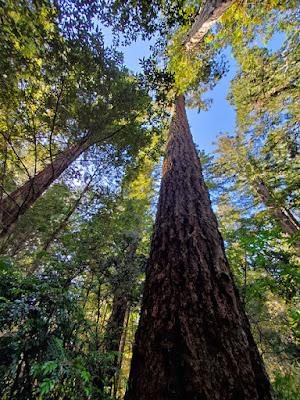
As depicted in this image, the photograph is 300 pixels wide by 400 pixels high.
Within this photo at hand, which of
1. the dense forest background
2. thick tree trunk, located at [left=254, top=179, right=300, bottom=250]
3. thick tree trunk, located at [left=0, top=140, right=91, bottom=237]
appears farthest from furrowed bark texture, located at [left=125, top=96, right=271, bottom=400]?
thick tree trunk, located at [left=254, top=179, right=300, bottom=250]

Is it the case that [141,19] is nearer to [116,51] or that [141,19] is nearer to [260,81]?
[116,51]

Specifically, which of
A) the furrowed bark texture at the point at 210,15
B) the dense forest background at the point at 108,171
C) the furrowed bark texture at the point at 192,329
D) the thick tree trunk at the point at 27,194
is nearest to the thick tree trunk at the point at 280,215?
the dense forest background at the point at 108,171

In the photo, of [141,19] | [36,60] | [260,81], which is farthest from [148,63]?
[260,81]

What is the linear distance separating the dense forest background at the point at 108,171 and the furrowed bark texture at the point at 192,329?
852 mm

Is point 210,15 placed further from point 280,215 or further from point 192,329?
point 280,215

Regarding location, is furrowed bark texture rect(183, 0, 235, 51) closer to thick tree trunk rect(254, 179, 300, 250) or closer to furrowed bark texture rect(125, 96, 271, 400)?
furrowed bark texture rect(125, 96, 271, 400)

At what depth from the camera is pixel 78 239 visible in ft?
16.8

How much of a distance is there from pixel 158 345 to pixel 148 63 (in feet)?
26.7

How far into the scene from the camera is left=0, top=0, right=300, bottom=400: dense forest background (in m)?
2.12

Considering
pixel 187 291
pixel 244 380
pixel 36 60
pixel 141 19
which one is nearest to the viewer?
pixel 244 380

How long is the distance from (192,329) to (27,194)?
5.40 meters

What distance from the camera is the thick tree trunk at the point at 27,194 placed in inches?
180

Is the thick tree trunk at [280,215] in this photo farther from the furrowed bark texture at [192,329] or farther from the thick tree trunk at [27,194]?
the thick tree trunk at [27,194]

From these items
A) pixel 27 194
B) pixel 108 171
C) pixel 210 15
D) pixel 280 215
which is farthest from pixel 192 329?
pixel 280 215
